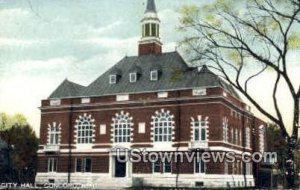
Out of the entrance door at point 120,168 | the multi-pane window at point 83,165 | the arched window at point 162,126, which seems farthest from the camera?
the multi-pane window at point 83,165

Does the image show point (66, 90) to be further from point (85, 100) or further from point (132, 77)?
point (132, 77)

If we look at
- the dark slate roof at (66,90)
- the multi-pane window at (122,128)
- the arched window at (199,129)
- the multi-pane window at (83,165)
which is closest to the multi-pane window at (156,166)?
the multi-pane window at (122,128)

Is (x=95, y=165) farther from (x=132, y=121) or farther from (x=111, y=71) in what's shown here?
(x=111, y=71)

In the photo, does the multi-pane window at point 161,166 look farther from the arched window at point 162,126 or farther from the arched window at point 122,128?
the arched window at point 122,128

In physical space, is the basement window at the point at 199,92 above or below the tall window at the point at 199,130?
above

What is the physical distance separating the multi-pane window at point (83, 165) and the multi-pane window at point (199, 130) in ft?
35.3

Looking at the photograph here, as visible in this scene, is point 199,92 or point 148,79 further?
point 148,79

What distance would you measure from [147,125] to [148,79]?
16.1 feet

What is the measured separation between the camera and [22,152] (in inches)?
2534

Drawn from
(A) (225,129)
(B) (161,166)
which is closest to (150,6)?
(A) (225,129)

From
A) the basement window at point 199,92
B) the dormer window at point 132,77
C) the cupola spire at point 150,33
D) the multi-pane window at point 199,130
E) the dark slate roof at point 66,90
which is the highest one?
the cupola spire at point 150,33

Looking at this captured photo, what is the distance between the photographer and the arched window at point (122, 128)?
150 feet

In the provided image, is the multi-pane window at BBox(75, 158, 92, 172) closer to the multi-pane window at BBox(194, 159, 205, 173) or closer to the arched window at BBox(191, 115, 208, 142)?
the multi-pane window at BBox(194, 159, 205, 173)

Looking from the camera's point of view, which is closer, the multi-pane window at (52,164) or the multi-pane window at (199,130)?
the multi-pane window at (199,130)
